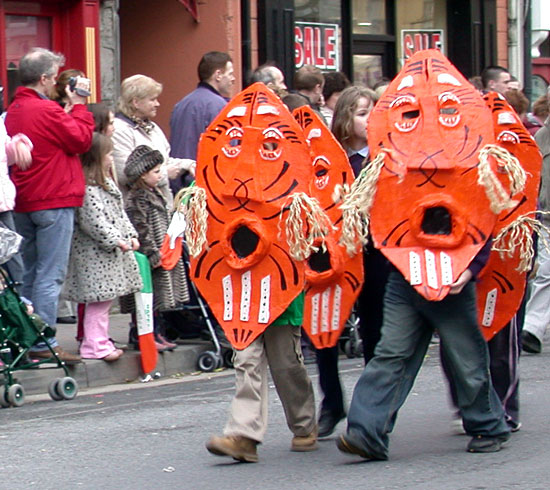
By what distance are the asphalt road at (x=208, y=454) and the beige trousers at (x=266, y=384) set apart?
→ 0.19m

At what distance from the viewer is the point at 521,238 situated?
6.55 metres

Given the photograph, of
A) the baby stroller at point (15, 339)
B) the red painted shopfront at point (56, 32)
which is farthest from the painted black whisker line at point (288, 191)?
the red painted shopfront at point (56, 32)

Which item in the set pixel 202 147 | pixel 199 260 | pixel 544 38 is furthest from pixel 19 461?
pixel 544 38

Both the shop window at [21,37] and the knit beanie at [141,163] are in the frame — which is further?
the shop window at [21,37]

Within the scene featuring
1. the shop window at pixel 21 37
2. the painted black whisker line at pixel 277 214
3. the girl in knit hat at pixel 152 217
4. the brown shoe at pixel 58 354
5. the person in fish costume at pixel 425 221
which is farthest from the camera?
the shop window at pixel 21 37

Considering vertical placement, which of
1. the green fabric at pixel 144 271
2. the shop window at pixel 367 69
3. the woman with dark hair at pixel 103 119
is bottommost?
the green fabric at pixel 144 271

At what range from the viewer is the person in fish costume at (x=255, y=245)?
21.1ft

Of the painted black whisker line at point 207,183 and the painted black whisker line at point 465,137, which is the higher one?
the painted black whisker line at point 465,137

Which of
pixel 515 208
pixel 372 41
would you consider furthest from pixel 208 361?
pixel 372 41

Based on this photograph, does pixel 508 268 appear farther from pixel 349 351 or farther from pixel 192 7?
pixel 192 7

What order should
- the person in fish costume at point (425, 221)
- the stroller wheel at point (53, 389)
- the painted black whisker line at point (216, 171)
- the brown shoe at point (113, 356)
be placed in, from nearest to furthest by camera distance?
the person in fish costume at point (425, 221) → the painted black whisker line at point (216, 171) → the stroller wheel at point (53, 389) → the brown shoe at point (113, 356)

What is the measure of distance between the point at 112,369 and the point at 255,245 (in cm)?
337

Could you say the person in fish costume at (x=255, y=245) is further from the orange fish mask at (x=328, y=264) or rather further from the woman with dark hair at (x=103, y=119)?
the woman with dark hair at (x=103, y=119)

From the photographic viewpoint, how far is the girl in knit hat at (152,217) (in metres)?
9.84
